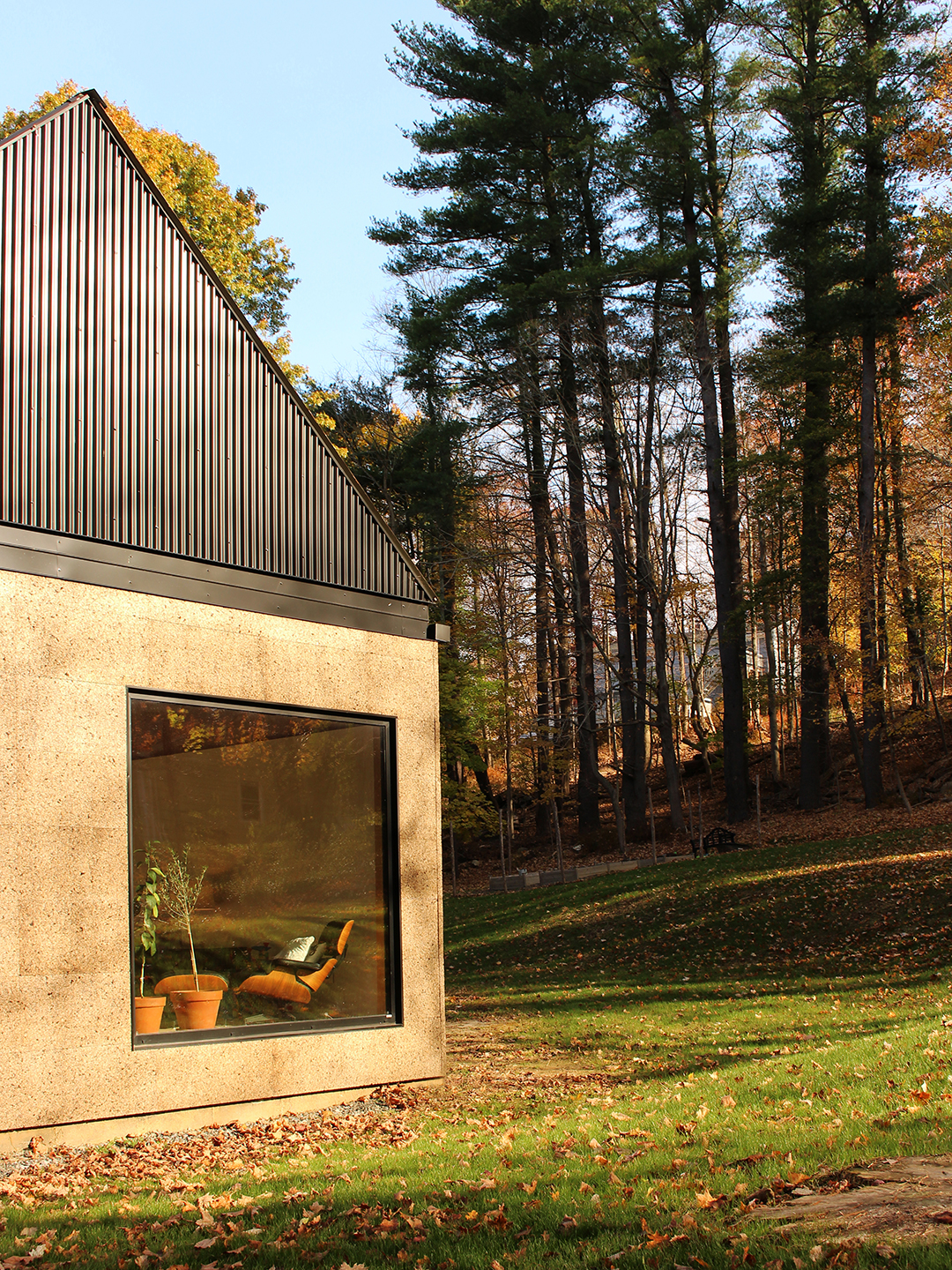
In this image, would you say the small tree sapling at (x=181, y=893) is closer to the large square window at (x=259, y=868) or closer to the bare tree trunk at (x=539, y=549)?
the large square window at (x=259, y=868)

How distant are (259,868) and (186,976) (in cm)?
120

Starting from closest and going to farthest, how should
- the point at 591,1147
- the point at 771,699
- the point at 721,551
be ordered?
the point at 591,1147 < the point at 721,551 < the point at 771,699

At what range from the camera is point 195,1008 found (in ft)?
24.1

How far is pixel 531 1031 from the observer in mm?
10883

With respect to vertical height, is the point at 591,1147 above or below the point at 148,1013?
below

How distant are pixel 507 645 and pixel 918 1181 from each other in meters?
24.3

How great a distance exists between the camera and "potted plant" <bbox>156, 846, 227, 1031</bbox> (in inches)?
286

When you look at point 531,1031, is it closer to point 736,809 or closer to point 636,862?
point 636,862

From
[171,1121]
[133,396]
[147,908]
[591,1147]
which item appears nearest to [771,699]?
[147,908]

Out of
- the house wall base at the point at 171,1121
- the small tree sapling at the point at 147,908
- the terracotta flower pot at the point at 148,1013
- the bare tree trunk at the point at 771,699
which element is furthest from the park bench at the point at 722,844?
Answer: the terracotta flower pot at the point at 148,1013

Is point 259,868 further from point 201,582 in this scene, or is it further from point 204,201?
point 204,201

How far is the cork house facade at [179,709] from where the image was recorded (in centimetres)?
641

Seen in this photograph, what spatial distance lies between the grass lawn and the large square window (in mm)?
926

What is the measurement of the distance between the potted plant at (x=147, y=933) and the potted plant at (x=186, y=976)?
11cm
